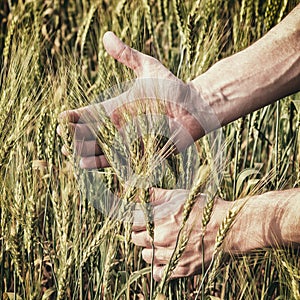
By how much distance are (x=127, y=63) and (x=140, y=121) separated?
202mm

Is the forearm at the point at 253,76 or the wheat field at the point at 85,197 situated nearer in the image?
the wheat field at the point at 85,197

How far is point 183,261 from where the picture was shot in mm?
1182

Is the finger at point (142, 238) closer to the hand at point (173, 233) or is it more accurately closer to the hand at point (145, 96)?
the hand at point (173, 233)

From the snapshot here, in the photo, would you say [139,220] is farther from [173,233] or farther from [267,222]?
[267,222]

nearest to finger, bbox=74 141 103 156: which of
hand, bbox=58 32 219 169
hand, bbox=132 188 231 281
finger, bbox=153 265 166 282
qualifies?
hand, bbox=58 32 219 169

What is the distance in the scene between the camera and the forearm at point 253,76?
4.02 ft

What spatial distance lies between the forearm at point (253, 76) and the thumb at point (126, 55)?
0.36 ft

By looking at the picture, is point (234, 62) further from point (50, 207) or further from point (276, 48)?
point (50, 207)

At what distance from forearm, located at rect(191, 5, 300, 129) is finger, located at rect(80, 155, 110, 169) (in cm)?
21

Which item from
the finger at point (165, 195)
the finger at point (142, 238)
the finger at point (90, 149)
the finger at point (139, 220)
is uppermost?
the finger at point (90, 149)

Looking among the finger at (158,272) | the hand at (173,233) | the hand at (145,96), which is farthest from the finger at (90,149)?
the finger at (158,272)

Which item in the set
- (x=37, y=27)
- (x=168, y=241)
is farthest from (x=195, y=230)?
(x=37, y=27)

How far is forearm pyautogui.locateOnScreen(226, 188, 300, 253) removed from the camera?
3.62 feet

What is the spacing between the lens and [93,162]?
1168mm
